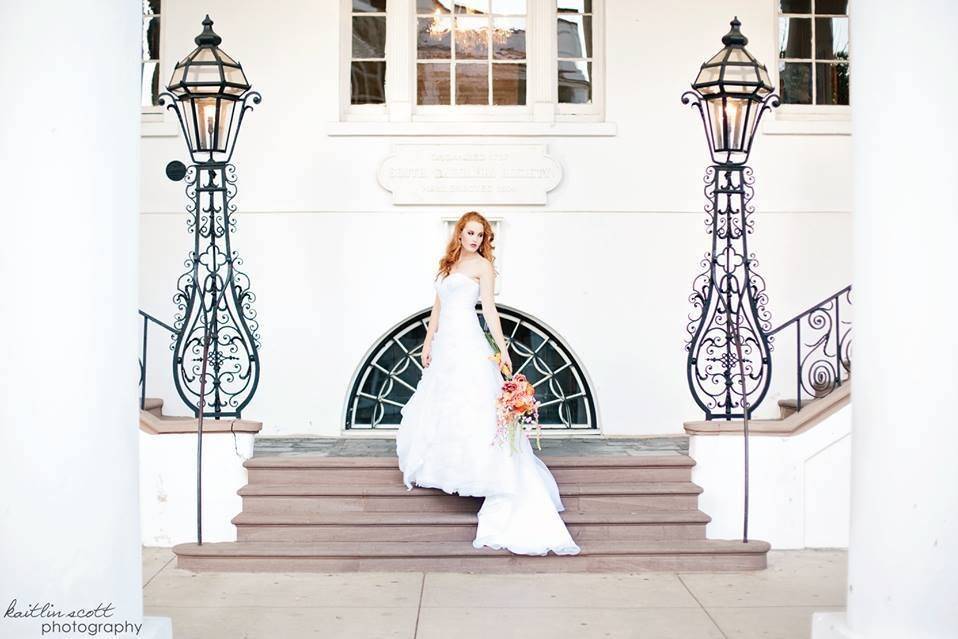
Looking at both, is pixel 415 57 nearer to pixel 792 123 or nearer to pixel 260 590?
pixel 792 123

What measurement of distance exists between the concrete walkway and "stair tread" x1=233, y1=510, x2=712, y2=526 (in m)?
0.45

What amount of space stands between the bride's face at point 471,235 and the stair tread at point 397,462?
1615 mm

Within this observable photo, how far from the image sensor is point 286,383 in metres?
10.3

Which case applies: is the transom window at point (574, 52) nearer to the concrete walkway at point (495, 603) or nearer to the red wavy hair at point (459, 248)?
the red wavy hair at point (459, 248)

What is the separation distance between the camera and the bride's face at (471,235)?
24.8 ft

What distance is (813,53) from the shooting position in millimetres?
10711

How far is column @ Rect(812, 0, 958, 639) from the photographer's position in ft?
13.2

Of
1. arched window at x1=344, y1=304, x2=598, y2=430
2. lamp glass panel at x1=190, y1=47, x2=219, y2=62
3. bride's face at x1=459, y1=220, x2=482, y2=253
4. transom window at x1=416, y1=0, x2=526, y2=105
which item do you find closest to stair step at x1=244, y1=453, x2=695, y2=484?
bride's face at x1=459, y1=220, x2=482, y2=253

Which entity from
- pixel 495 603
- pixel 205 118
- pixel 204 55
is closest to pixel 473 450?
pixel 495 603

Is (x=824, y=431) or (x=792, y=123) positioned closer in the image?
(x=824, y=431)

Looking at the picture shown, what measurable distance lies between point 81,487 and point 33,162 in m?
1.14

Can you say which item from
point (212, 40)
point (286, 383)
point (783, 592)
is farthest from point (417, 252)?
point (783, 592)

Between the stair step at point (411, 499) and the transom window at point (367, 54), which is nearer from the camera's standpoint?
the stair step at point (411, 499)

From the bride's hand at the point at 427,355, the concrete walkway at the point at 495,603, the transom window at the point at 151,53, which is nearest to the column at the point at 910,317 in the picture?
the concrete walkway at the point at 495,603
